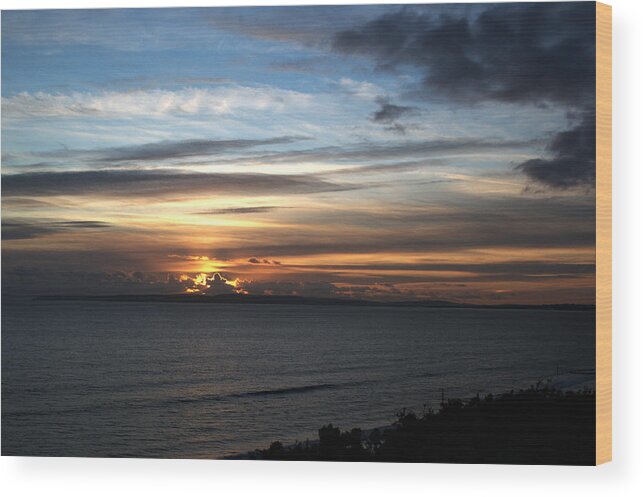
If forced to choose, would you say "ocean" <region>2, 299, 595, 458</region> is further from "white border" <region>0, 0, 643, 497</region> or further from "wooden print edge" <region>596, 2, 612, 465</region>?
"white border" <region>0, 0, 643, 497</region>

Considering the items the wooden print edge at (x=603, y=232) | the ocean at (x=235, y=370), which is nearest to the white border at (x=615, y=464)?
the wooden print edge at (x=603, y=232)

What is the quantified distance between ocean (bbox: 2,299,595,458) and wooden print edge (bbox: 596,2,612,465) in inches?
4.9

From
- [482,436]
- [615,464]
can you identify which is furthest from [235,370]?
[615,464]

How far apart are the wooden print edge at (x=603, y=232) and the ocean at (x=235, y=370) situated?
124 millimetres

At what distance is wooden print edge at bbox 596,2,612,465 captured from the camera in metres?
6.91

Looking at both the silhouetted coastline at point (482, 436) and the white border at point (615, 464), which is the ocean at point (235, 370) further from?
the white border at point (615, 464)

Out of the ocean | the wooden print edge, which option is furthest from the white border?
the ocean

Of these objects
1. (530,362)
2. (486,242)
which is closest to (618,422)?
(530,362)

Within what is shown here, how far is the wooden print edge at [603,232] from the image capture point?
691 centimetres

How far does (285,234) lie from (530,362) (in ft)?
5.85

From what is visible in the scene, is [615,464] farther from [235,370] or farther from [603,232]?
[235,370]

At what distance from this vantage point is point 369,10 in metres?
7.10

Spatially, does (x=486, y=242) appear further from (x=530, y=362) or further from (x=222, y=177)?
(x=222, y=177)

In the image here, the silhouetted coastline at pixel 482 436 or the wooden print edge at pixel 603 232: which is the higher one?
the wooden print edge at pixel 603 232
